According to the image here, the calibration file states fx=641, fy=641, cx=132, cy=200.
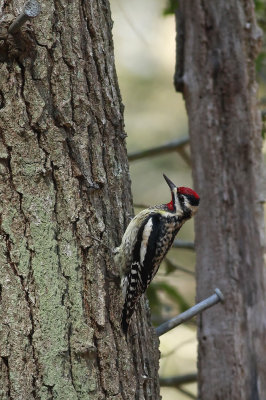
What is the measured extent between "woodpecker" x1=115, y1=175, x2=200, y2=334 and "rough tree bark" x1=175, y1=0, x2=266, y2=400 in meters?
0.44

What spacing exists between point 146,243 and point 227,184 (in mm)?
1049

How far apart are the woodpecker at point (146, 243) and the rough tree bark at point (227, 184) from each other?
44 cm

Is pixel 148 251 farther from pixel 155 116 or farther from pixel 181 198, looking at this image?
pixel 155 116

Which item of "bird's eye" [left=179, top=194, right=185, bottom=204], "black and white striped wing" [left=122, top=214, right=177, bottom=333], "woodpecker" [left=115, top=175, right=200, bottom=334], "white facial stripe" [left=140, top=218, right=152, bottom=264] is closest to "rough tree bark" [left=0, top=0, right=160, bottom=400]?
"woodpecker" [left=115, top=175, right=200, bottom=334]

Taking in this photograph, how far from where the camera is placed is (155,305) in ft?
18.3

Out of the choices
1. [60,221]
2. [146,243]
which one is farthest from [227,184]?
[60,221]

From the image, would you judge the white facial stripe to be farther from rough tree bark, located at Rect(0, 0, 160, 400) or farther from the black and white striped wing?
rough tree bark, located at Rect(0, 0, 160, 400)

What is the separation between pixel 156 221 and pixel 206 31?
164 cm

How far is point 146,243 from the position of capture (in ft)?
13.6

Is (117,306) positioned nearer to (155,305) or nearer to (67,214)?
(67,214)

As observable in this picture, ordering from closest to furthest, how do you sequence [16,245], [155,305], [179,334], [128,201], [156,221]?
[16,245] → [128,201] → [156,221] → [155,305] → [179,334]

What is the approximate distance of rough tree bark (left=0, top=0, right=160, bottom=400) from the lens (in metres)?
2.79

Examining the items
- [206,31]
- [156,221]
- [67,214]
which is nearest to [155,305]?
[156,221]

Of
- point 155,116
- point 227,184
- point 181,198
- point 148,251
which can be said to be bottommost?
point 148,251
